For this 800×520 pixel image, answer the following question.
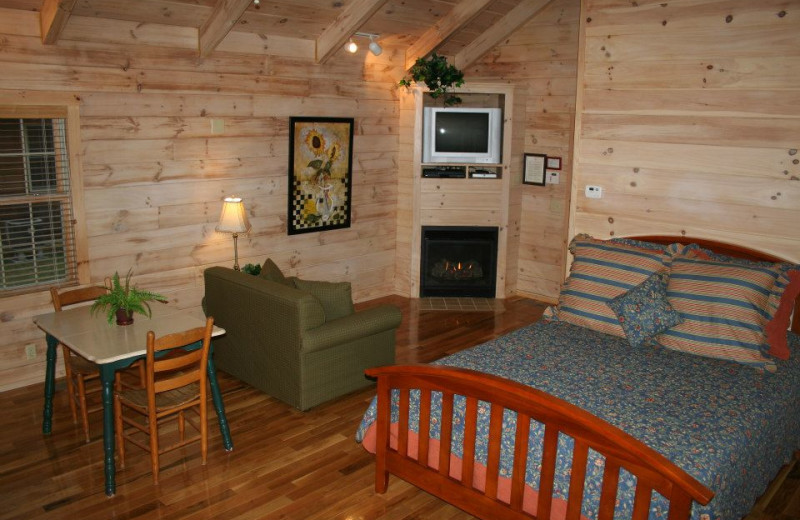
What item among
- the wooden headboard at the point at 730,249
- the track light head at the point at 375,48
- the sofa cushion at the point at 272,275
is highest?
the track light head at the point at 375,48

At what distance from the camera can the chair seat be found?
369 cm

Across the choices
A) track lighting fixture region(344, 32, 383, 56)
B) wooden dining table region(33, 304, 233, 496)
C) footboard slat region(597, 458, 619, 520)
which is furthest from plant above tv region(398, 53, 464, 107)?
footboard slat region(597, 458, 619, 520)

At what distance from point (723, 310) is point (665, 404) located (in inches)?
36.6

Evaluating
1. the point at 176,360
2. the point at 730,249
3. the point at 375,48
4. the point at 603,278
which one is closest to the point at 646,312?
the point at 603,278

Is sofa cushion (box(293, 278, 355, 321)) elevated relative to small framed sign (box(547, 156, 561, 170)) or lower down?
lower down

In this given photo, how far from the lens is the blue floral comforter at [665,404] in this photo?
2820 millimetres

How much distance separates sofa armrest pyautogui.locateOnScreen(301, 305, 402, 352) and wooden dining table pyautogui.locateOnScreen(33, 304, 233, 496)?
2.28 feet

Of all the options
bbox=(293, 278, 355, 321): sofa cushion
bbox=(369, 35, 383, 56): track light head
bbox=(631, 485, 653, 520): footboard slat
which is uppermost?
bbox=(369, 35, 383, 56): track light head

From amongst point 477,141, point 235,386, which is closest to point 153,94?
point 235,386

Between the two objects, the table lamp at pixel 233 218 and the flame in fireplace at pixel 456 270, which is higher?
the table lamp at pixel 233 218

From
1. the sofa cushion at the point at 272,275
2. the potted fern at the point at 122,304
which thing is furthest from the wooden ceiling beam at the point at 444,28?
the potted fern at the point at 122,304

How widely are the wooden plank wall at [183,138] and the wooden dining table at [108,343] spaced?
2.90ft

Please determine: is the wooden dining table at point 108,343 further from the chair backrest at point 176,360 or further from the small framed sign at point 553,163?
the small framed sign at point 553,163

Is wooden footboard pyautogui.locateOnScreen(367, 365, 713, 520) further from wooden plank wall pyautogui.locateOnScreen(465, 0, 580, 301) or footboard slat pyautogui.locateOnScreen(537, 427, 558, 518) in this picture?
wooden plank wall pyautogui.locateOnScreen(465, 0, 580, 301)
